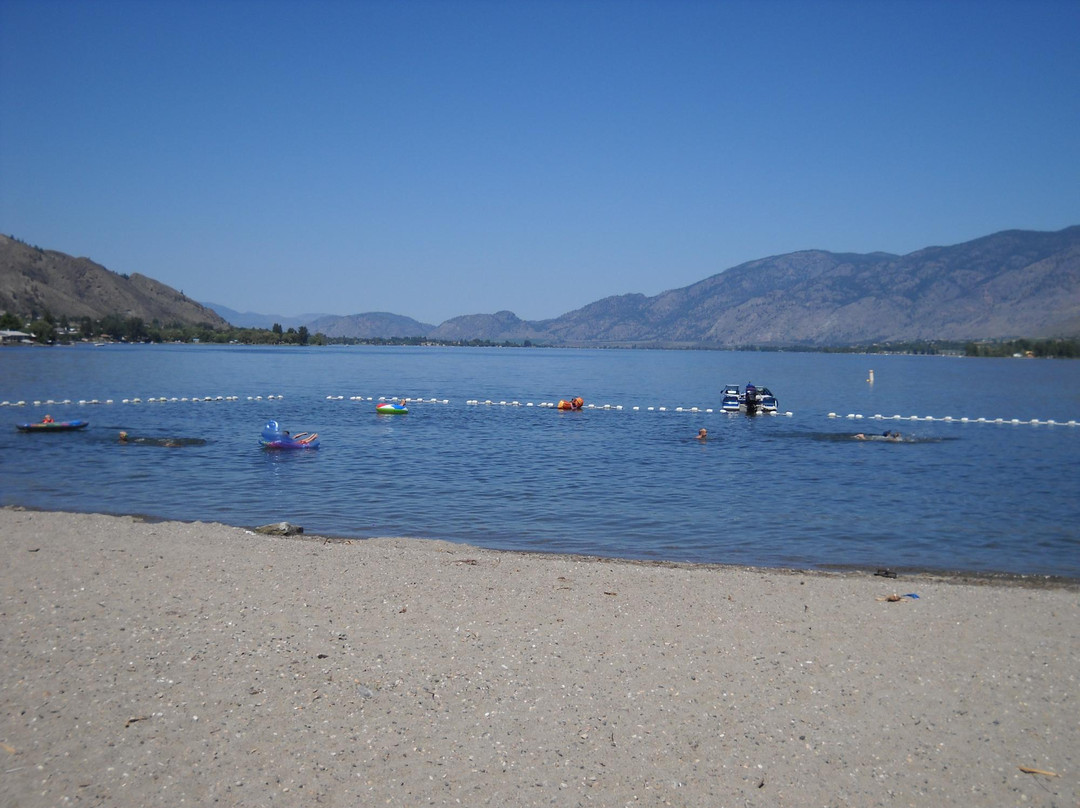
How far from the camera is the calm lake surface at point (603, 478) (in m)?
16.3

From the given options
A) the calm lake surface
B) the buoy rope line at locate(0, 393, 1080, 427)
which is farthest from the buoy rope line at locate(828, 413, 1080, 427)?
the calm lake surface

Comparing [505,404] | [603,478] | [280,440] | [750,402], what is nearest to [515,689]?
[603,478]

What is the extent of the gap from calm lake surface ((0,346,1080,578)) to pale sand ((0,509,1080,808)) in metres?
4.44

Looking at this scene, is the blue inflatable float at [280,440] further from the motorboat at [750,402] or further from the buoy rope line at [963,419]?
the buoy rope line at [963,419]

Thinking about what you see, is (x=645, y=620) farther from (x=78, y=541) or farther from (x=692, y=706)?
(x=78, y=541)

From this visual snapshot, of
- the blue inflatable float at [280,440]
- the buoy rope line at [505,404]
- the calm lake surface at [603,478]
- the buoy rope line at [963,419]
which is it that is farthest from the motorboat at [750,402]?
the blue inflatable float at [280,440]

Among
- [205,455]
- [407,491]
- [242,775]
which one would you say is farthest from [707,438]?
[242,775]

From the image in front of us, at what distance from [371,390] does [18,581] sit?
→ 55269mm

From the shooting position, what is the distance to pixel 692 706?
23.9 ft

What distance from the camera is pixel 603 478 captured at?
23.7 metres

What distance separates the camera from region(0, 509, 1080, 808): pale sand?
5992 mm

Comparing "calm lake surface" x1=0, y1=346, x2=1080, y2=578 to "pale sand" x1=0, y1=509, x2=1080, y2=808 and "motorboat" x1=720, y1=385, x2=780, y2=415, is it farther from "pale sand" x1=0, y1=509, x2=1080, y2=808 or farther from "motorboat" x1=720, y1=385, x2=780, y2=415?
"pale sand" x1=0, y1=509, x2=1080, y2=808

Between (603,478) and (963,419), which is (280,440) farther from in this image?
(963,419)

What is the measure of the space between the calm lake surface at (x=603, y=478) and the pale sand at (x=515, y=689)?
444cm
